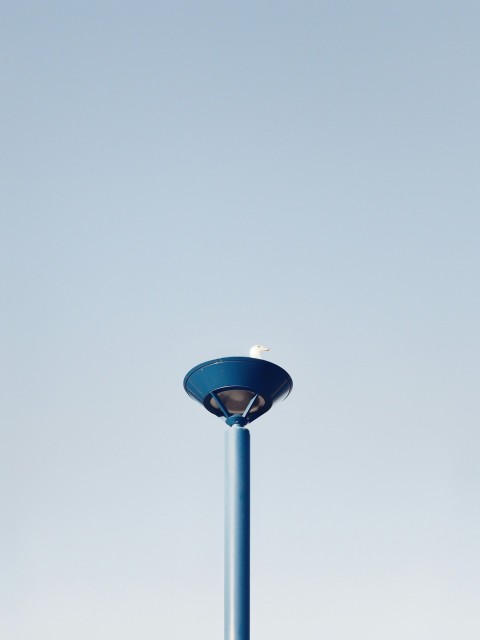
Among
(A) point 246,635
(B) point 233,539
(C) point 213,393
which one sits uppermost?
(C) point 213,393

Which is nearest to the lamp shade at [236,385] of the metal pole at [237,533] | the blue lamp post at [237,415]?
the blue lamp post at [237,415]

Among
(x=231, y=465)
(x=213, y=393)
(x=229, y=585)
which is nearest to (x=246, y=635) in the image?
(x=229, y=585)

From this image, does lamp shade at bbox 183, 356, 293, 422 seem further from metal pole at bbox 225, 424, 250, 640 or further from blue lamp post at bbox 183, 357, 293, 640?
metal pole at bbox 225, 424, 250, 640

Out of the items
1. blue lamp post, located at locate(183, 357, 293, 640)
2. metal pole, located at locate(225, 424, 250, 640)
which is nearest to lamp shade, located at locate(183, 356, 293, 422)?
blue lamp post, located at locate(183, 357, 293, 640)

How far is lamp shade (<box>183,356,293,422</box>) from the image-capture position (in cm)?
2055

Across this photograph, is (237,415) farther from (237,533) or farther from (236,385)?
(237,533)

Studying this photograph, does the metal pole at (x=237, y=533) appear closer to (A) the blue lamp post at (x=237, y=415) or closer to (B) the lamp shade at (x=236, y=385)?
(A) the blue lamp post at (x=237, y=415)

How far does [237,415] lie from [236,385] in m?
0.75

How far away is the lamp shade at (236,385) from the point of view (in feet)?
67.4

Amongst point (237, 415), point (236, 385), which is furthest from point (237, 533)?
point (236, 385)

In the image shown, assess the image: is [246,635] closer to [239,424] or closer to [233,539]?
[233,539]

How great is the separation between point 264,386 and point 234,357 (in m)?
1.00

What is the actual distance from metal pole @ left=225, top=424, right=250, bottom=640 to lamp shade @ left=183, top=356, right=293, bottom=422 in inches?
22.0

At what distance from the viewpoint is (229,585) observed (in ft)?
62.5
